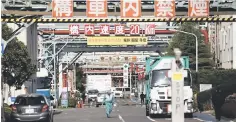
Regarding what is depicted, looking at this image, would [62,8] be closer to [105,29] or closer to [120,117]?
[120,117]

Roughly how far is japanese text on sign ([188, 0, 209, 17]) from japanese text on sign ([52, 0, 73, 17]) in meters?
6.52

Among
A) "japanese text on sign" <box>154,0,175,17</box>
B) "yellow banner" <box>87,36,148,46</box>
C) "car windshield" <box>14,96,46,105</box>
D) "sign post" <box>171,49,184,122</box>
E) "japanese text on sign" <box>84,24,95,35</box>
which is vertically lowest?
"car windshield" <box>14,96,46,105</box>

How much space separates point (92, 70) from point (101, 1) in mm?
103532

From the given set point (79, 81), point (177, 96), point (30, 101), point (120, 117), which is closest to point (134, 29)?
point (120, 117)

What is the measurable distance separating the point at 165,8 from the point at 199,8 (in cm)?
190

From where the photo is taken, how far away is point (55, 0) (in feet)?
106

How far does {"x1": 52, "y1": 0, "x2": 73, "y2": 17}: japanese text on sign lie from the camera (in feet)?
106

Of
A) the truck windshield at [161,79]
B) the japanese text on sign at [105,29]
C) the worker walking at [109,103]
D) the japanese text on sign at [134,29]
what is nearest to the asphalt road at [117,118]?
the worker walking at [109,103]

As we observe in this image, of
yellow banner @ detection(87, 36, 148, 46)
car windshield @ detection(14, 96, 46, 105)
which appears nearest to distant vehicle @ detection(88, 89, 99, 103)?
yellow banner @ detection(87, 36, 148, 46)

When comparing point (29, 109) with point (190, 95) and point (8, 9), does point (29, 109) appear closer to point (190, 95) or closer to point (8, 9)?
point (190, 95)

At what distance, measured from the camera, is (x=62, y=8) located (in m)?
32.2

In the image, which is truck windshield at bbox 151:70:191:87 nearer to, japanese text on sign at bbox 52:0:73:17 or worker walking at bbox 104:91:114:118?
worker walking at bbox 104:91:114:118

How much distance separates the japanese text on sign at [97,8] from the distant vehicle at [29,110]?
23.8 ft

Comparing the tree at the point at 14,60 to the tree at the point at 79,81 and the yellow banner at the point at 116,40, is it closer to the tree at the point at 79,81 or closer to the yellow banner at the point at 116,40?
the yellow banner at the point at 116,40
